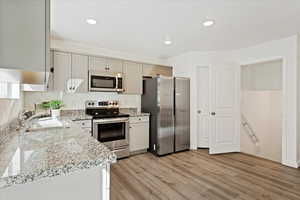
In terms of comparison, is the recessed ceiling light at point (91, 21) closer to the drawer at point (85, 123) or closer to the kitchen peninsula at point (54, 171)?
the drawer at point (85, 123)

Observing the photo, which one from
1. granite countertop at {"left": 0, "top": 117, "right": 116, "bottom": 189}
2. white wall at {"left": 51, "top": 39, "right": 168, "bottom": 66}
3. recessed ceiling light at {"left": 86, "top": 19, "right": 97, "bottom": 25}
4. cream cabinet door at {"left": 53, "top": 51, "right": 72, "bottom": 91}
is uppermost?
recessed ceiling light at {"left": 86, "top": 19, "right": 97, "bottom": 25}

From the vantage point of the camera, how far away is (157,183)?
2.28 metres

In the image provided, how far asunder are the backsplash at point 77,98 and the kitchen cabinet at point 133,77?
317 millimetres

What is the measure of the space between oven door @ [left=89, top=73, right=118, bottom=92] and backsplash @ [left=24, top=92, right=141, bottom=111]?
329 mm

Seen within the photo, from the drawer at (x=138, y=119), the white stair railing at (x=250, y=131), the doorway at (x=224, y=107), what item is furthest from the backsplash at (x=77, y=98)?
the white stair railing at (x=250, y=131)

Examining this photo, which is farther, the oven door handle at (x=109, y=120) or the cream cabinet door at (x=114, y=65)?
the cream cabinet door at (x=114, y=65)

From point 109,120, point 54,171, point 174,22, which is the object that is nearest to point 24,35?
point 54,171

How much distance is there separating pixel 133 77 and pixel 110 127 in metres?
1.29

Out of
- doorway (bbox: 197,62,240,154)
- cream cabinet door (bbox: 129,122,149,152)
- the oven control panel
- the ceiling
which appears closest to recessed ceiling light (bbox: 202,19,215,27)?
the ceiling

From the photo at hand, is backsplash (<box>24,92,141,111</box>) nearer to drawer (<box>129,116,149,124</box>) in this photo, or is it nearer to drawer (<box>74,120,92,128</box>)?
drawer (<box>129,116,149,124</box>)

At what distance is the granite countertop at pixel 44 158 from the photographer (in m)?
0.66

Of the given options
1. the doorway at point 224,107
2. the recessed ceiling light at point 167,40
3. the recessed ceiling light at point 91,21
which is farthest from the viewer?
the doorway at point 224,107

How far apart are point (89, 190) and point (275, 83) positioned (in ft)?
15.3

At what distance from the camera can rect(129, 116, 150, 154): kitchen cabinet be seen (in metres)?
3.45
